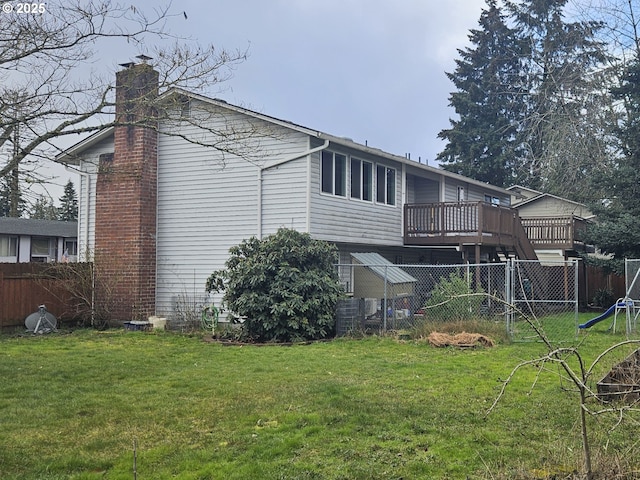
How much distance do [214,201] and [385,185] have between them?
214 inches

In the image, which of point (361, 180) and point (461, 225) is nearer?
point (361, 180)

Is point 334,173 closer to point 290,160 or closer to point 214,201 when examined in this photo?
point 290,160

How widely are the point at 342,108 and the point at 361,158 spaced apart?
20088mm

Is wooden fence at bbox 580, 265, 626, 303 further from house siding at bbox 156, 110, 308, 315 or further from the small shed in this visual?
house siding at bbox 156, 110, 308, 315

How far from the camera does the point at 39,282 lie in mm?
15547

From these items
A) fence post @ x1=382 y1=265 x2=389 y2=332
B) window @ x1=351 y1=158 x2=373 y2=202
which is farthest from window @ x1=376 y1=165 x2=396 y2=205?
fence post @ x1=382 y1=265 x2=389 y2=332

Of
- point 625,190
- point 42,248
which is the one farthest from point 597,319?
point 42,248

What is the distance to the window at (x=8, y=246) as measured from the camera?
28031 millimetres

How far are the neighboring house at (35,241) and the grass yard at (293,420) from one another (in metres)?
19.6

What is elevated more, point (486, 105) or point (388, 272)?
point (486, 105)

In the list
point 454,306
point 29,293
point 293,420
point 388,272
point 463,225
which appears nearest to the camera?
point 293,420

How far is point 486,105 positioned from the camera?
42.6 meters

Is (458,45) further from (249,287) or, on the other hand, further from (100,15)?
(100,15)

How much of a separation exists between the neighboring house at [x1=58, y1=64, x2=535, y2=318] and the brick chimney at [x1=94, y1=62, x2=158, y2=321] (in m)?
0.03
